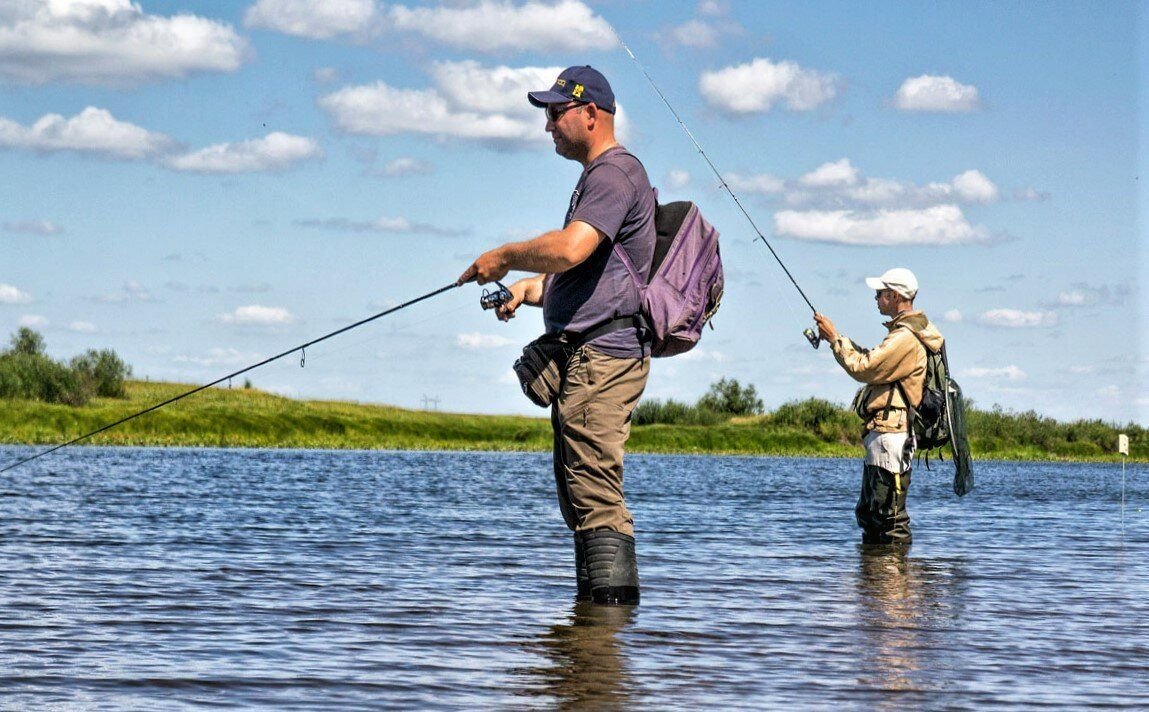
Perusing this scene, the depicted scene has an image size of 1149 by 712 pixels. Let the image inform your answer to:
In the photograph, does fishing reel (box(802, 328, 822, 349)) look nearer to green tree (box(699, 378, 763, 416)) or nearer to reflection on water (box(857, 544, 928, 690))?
reflection on water (box(857, 544, 928, 690))

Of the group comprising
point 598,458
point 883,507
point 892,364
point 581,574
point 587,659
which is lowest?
point 587,659

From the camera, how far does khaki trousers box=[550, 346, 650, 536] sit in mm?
6730

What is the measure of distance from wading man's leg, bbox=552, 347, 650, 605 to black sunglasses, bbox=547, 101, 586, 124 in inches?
42.0

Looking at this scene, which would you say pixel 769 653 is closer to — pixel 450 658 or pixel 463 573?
pixel 450 658

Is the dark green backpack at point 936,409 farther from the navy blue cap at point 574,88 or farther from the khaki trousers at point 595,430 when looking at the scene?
the navy blue cap at point 574,88

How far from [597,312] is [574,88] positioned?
1.00 m

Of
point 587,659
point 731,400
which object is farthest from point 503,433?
point 587,659

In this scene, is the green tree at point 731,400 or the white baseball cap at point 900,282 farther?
the green tree at point 731,400

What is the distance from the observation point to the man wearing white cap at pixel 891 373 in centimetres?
1041

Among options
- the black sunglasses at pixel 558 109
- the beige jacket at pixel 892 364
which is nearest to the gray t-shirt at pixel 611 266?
the black sunglasses at pixel 558 109

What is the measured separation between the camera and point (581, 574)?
7258 mm

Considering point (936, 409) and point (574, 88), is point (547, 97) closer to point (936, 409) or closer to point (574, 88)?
point (574, 88)

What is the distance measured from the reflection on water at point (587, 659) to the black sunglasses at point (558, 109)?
7.39 feet

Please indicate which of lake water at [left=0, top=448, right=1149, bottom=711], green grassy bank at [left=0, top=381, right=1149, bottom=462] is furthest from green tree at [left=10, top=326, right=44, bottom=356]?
lake water at [left=0, top=448, right=1149, bottom=711]
